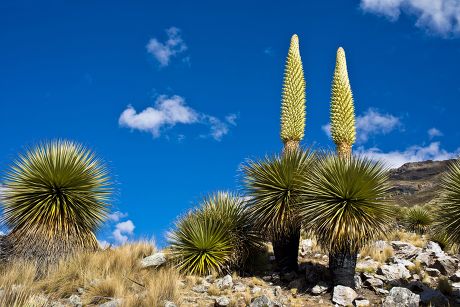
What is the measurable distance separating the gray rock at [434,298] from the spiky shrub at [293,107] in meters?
4.47

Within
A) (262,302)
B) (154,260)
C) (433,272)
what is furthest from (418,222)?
(262,302)

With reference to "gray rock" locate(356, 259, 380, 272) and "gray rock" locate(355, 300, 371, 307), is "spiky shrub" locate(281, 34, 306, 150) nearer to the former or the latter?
"gray rock" locate(356, 259, 380, 272)

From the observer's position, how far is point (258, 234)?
43.9 feet

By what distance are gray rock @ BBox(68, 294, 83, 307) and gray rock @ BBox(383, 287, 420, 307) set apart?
600 centimetres

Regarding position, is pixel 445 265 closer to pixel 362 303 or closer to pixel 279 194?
pixel 362 303

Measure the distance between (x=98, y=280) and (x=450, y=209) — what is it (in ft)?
24.9

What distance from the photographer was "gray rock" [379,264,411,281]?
12.2 m

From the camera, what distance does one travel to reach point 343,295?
10719 mm

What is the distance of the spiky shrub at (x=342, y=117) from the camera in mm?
11906

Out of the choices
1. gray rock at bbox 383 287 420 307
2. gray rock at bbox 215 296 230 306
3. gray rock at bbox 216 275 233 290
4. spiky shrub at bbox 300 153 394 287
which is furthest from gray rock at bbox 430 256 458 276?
gray rock at bbox 215 296 230 306

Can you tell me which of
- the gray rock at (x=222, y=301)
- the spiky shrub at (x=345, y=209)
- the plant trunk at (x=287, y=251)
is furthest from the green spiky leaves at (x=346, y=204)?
the gray rock at (x=222, y=301)

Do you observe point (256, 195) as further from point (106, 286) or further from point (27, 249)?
point (27, 249)

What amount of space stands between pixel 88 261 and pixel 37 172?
2.72 m

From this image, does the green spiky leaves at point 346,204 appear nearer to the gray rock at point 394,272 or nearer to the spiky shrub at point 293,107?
the spiky shrub at point 293,107
